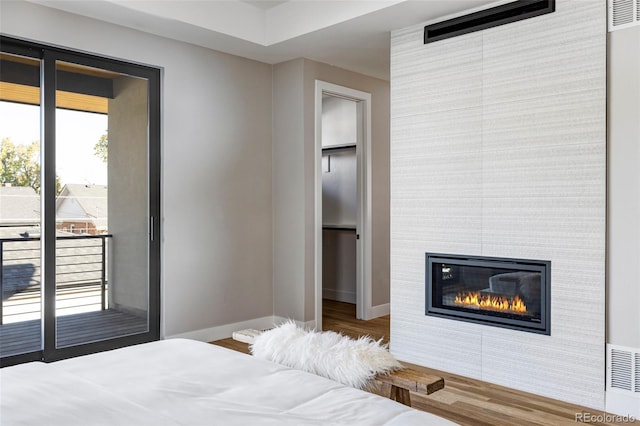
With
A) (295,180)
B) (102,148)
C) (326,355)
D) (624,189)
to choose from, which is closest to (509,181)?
(624,189)

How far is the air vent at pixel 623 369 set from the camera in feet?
9.55

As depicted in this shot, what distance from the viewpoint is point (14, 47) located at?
3533 millimetres

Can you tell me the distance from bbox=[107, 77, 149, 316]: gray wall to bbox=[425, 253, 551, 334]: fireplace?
227cm

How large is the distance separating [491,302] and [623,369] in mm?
847

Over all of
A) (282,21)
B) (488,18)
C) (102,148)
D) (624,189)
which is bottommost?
(624,189)

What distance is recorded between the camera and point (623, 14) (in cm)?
296

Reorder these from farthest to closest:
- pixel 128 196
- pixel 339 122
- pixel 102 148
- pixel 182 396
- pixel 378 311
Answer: pixel 339 122 → pixel 378 311 → pixel 128 196 → pixel 102 148 → pixel 182 396

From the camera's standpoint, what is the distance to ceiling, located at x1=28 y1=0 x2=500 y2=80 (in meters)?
3.63

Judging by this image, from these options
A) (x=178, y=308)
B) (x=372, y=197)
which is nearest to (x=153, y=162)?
(x=178, y=308)

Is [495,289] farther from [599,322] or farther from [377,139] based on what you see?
[377,139]

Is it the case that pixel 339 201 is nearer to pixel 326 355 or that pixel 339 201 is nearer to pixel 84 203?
pixel 84 203

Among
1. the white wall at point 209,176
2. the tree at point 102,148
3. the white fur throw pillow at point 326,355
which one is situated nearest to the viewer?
the white fur throw pillow at point 326,355

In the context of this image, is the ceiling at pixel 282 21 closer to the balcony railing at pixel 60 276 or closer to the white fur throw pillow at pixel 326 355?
the balcony railing at pixel 60 276

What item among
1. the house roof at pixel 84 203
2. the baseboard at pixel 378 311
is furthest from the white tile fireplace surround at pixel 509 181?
the house roof at pixel 84 203
